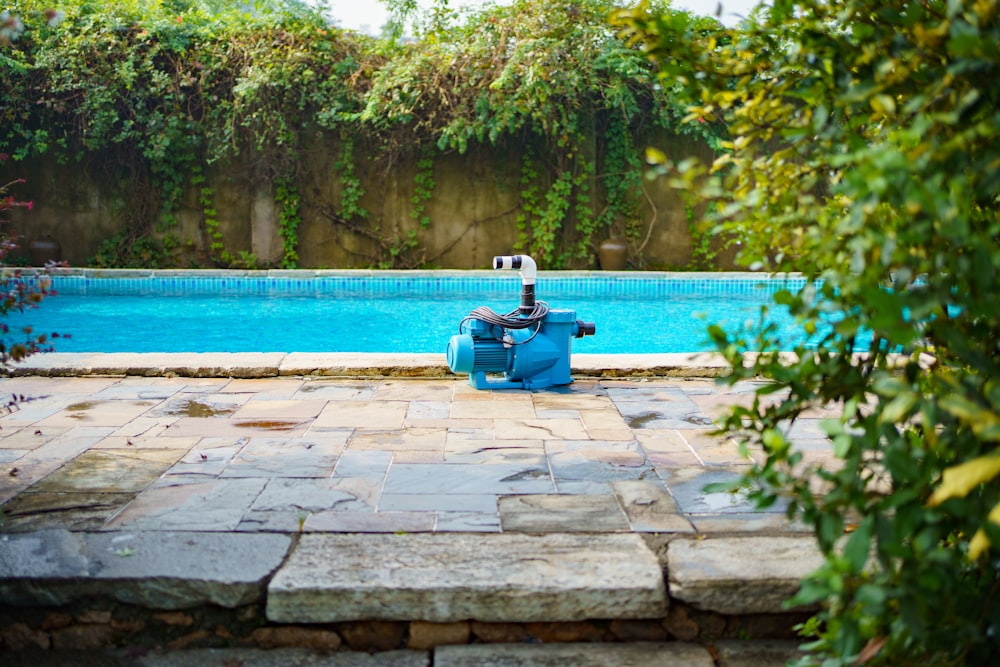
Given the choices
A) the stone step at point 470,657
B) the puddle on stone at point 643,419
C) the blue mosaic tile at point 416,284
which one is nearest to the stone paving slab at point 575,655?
the stone step at point 470,657

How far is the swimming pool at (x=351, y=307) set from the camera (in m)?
6.88

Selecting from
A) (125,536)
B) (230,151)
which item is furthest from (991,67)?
(230,151)

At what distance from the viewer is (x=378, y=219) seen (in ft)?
35.4

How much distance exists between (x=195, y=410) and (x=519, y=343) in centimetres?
144

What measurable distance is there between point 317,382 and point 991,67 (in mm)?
3461

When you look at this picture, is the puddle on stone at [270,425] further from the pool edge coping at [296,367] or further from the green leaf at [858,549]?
A: the green leaf at [858,549]

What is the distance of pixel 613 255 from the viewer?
10.4 metres

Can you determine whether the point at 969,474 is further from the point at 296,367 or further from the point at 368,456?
the point at 296,367

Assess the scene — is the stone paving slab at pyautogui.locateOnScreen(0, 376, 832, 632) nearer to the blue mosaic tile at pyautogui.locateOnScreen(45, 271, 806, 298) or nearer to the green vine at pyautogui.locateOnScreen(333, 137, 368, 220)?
the blue mosaic tile at pyautogui.locateOnScreen(45, 271, 806, 298)

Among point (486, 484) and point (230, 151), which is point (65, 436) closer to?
point (486, 484)

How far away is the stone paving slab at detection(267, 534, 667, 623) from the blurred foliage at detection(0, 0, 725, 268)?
7.80m

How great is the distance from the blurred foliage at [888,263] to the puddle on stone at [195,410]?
2485mm

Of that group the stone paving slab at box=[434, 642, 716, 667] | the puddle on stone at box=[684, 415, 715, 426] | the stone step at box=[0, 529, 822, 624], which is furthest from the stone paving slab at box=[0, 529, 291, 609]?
the puddle on stone at box=[684, 415, 715, 426]

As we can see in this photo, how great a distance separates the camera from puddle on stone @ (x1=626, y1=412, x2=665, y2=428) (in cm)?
352
